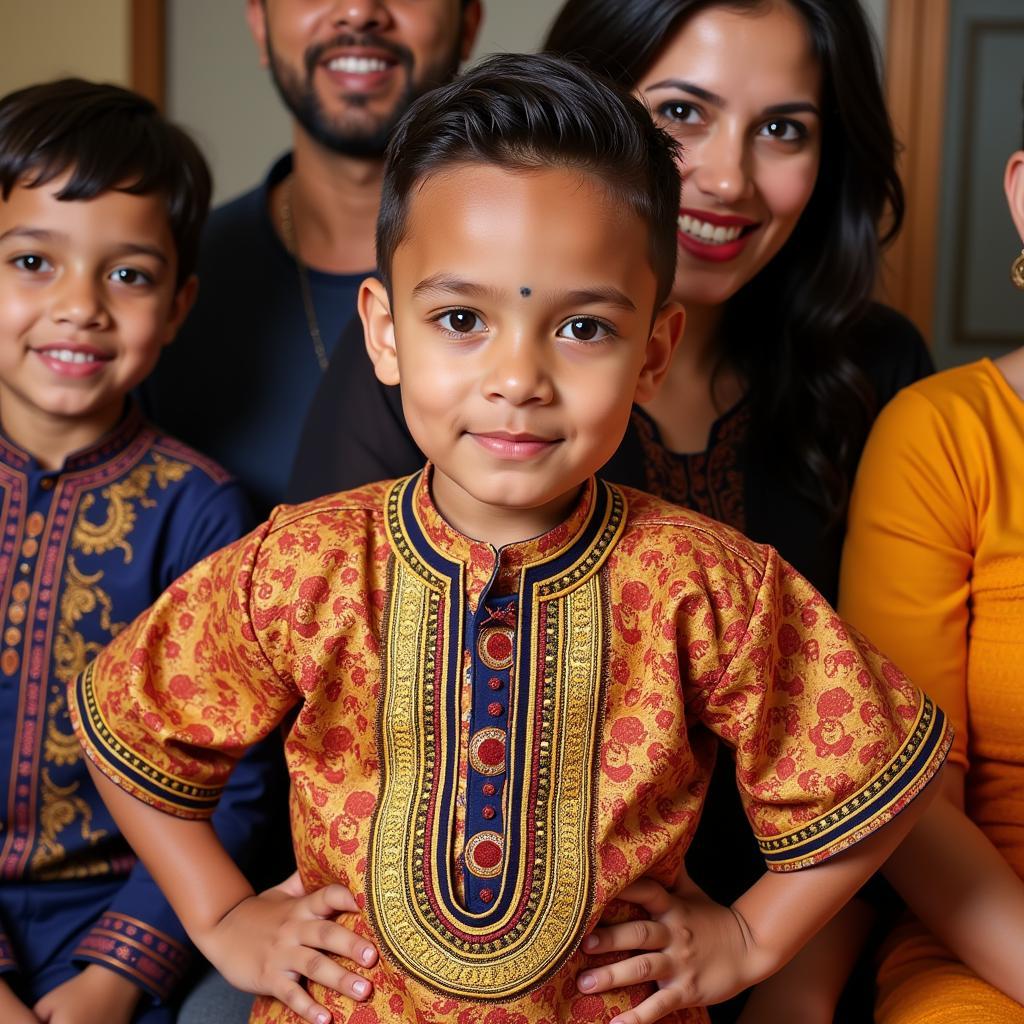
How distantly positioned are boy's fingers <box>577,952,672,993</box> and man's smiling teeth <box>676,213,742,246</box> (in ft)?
3.00

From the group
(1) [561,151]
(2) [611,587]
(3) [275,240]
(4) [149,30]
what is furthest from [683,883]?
(4) [149,30]

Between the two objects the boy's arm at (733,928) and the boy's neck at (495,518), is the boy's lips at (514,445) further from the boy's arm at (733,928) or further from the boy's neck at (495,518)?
the boy's arm at (733,928)

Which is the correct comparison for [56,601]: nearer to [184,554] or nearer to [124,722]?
[184,554]

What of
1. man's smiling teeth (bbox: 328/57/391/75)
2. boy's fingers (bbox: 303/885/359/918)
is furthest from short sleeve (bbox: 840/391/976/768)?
man's smiling teeth (bbox: 328/57/391/75)

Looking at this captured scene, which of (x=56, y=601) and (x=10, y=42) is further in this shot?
(x=10, y=42)

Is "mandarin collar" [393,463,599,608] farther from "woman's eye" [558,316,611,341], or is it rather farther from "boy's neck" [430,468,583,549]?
"woman's eye" [558,316,611,341]

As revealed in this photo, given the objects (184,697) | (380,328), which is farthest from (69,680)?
(380,328)

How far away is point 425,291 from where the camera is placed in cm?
120

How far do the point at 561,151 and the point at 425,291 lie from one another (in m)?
0.17

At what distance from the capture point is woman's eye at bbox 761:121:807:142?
5.74 ft

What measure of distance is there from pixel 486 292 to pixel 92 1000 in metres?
0.94

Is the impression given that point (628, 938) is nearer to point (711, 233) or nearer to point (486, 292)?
point (486, 292)

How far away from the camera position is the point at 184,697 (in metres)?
1.36

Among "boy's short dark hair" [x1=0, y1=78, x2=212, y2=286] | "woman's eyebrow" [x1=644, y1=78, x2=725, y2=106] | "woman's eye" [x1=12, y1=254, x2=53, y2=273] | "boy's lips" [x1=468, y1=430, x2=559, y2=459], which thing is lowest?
"boy's lips" [x1=468, y1=430, x2=559, y2=459]
